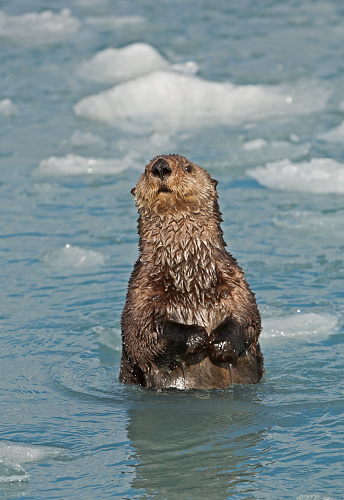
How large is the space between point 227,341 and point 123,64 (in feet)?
34.2

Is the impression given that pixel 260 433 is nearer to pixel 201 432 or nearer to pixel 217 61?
pixel 201 432

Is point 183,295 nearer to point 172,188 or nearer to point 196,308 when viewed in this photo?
point 196,308

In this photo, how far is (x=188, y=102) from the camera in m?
13.4

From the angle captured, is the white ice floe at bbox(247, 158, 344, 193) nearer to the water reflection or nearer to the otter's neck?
the otter's neck

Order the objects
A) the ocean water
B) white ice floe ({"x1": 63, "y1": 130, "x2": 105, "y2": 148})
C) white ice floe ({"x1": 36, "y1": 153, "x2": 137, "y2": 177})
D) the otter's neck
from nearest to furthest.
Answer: the ocean water → the otter's neck → white ice floe ({"x1": 36, "y1": 153, "x2": 137, "y2": 177}) → white ice floe ({"x1": 63, "y1": 130, "x2": 105, "y2": 148})

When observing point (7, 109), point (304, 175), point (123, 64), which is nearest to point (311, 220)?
point (304, 175)

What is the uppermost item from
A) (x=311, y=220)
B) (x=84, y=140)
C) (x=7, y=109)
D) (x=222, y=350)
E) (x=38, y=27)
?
(x=38, y=27)

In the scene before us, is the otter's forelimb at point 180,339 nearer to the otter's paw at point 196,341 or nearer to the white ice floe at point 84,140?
the otter's paw at point 196,341

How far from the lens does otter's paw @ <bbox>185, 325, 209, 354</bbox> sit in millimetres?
5195

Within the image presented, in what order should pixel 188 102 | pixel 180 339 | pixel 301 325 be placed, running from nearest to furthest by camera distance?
pixel 180 339 → pixel 301 325 → pixel 188 102

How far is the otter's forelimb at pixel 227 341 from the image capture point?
5.21 metres

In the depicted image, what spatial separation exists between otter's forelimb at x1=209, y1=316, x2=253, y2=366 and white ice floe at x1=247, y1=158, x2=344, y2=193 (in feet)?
17.0

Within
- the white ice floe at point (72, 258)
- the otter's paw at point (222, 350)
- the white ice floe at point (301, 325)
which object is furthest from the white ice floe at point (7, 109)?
the otter's paw at point (222, 350)

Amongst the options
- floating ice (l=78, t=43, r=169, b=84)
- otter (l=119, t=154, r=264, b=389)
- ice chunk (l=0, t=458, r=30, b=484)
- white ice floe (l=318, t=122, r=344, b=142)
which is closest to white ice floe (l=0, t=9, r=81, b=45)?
floating ice (l=78, t=43, r=169, b=84)
